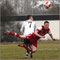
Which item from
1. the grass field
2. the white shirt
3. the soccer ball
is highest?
the soccer ball

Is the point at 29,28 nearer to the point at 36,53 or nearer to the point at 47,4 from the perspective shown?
the point at 36,53

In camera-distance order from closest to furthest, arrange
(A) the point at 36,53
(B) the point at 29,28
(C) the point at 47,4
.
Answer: (B) the point at 29,28 → (A) the point at 36,53 → (C) the point at 47,4

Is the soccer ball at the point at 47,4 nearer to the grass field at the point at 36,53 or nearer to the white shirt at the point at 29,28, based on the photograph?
the grass field at the point at 36,53

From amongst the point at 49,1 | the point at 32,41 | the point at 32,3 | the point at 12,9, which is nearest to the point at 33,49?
the point at 32,41

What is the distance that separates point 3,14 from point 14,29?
128 cm

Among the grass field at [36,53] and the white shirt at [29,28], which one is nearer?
the grass field at [36,53]

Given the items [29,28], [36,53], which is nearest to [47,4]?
[36,53]

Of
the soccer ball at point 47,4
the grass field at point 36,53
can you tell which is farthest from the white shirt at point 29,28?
the soccer ball at point 47,4

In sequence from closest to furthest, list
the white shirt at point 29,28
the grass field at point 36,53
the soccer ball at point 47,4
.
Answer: the grass field at point 36,53 < the white shirt at point 29,28 < the soccer ball at point 47,4

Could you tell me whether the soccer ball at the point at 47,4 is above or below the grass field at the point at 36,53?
above

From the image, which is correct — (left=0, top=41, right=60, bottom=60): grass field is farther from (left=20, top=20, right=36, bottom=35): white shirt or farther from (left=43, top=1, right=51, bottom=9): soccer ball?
(left=43, top=1, right=51, bottom=9): soccer ball

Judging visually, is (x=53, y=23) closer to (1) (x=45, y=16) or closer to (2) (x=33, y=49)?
(1) (x=45, y=16)

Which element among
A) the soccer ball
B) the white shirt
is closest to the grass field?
the white shirt

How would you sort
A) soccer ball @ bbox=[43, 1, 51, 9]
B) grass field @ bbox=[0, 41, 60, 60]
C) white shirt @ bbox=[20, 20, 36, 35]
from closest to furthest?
grass field @ bbox=[0, 41, 60, 60] → white shirt @ bbox=[20, 20, 36, 35] → soccer ball @ bbox=[43, 1, 51, 9]
